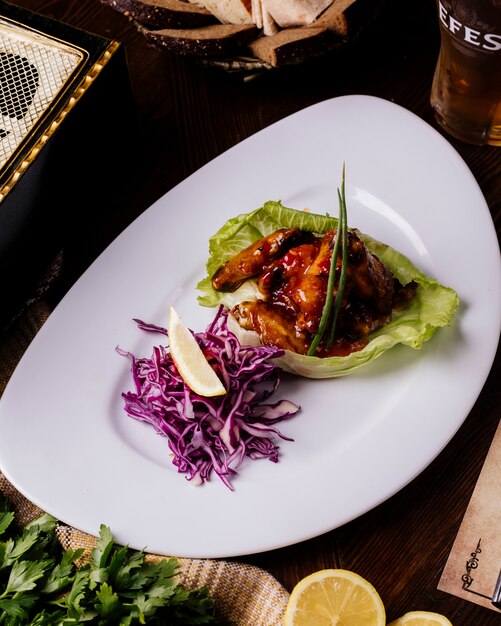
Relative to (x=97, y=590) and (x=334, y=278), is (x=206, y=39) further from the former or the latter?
(x=97, y=590)

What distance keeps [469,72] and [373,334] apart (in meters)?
1.12

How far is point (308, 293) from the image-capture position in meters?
3.31

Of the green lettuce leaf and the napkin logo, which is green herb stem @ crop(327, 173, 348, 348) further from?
the napkin logo

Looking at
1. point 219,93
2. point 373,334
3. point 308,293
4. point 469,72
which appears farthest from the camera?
point 219,93

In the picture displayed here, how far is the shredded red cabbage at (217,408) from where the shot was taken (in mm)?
3311

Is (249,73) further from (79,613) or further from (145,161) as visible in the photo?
(79,613)

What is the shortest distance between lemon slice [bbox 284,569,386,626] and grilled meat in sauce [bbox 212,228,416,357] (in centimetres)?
81

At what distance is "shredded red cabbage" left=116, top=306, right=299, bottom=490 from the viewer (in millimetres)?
3311

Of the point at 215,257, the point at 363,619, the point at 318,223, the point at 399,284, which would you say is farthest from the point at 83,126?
the point at 363,619

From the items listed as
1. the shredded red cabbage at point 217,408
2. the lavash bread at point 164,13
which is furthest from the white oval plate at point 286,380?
the lavash bread at point 164,13

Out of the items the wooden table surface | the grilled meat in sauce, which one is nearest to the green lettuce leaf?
the grilled meat in sauce

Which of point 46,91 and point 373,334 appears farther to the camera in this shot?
point 46,91

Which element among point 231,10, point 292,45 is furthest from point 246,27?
point 292,45

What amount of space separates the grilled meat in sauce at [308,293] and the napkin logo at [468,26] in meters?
0.86
